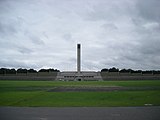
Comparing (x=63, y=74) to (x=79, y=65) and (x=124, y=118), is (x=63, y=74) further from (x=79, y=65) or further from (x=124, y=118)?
(x=124, y=118)

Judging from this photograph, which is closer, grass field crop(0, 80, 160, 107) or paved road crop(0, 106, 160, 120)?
paved road crop(0, 106, 160, 120)

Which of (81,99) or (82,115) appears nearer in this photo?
(82,115)

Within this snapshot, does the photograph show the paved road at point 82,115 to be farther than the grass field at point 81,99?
No

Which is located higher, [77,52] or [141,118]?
[77,52]

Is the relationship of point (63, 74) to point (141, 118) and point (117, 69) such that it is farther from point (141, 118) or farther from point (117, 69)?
point (141, 118)

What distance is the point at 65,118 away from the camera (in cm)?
1257

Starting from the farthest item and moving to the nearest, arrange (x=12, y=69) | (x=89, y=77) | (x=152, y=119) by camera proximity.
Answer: (x=12, y=69) → (x=89, y=77) → (x=152, y=119)

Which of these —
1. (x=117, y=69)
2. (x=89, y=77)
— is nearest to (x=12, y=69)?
(x=89, y=77)

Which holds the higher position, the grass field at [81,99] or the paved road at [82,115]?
the paved road at [82,115]

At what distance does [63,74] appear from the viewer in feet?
473

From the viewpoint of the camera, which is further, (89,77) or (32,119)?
(89,77)

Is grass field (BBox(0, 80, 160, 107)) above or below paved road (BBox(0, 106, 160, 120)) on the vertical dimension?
below

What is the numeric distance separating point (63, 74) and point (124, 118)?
132m

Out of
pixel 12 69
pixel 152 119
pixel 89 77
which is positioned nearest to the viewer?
pixel 152 119
